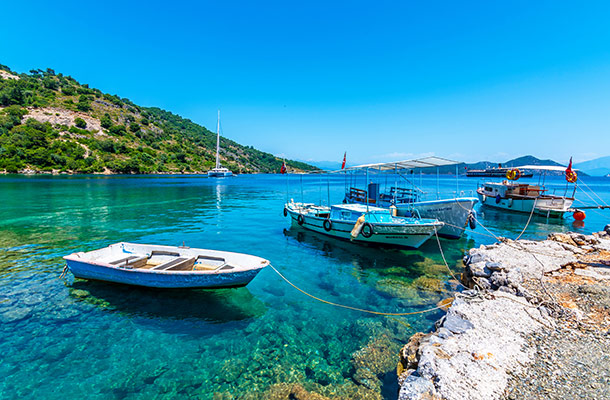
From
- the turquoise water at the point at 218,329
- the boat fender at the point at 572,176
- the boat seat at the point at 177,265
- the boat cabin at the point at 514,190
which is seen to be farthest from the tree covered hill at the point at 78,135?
the boat fender at the point at 572,176

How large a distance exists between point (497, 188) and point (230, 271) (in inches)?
1551

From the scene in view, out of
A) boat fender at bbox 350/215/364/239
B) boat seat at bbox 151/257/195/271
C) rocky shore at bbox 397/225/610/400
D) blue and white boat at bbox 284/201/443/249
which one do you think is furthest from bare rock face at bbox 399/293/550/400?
boat fender at bbox 350/215/364/239

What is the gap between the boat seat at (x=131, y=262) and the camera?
1087 centimetres

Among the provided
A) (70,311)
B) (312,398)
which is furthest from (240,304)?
(70,311)

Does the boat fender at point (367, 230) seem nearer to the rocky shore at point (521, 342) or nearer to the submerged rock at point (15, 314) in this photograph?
the rocky shore at point (521, 342)

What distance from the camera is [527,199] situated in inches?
1226

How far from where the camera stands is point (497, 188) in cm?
3578

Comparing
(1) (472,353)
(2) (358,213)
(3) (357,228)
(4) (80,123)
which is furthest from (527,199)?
(4) (80,123)

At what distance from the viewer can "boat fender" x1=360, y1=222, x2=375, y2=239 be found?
16.6 metres

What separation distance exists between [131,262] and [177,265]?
2.44m

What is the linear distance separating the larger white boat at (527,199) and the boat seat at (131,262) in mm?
32359

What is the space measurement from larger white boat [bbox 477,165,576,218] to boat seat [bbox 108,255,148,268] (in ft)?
106

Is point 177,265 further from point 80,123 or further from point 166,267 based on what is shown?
point 80,123

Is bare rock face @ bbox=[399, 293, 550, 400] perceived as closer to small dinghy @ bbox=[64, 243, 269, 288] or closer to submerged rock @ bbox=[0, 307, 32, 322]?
small dinghy @ bbox=[64, 243, 269, 288]
